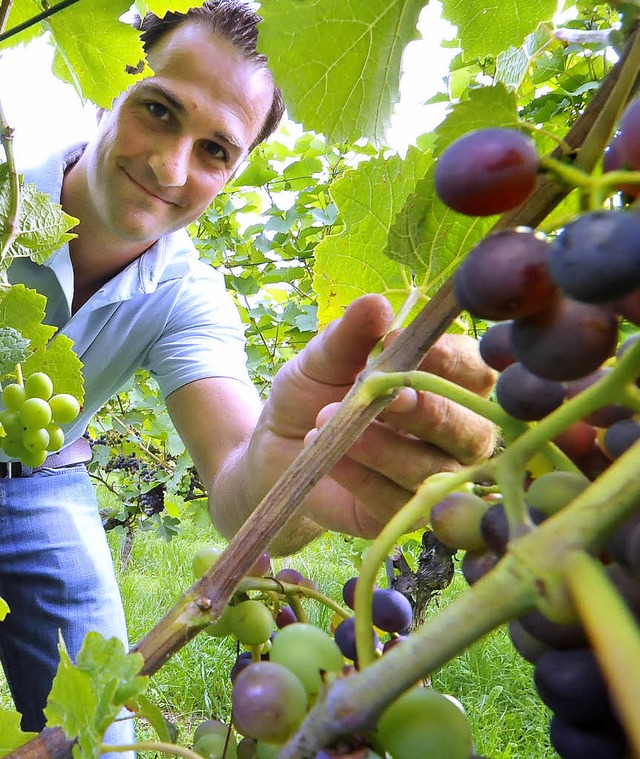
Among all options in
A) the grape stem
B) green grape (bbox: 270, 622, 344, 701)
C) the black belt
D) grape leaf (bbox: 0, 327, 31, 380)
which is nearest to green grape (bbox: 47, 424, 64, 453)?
grape leaf (bbox: 0, 327, 31, 380)

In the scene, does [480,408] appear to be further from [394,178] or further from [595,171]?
[394,178]

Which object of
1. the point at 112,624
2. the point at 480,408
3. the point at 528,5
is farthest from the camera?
the point at 112,624

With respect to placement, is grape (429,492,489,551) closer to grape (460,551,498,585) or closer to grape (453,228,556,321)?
A: grape (460,551,498,585)

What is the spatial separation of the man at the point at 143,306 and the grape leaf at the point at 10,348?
693 mm

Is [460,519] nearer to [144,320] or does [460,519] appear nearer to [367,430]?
[367,430]

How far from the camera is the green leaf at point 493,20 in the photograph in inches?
25.8

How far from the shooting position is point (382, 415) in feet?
2.65

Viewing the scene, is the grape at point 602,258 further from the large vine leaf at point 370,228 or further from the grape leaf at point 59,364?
the grape leaf at point 59,364

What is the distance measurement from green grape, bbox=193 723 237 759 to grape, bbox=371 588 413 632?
0.14 m

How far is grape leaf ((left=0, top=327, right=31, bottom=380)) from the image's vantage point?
701 mm

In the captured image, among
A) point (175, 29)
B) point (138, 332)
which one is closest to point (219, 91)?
point (175, 29)

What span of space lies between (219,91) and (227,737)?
2011 mm

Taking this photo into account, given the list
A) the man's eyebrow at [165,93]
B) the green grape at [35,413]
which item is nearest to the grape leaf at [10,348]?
the green grape at [35,413]

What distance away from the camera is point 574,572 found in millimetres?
209
